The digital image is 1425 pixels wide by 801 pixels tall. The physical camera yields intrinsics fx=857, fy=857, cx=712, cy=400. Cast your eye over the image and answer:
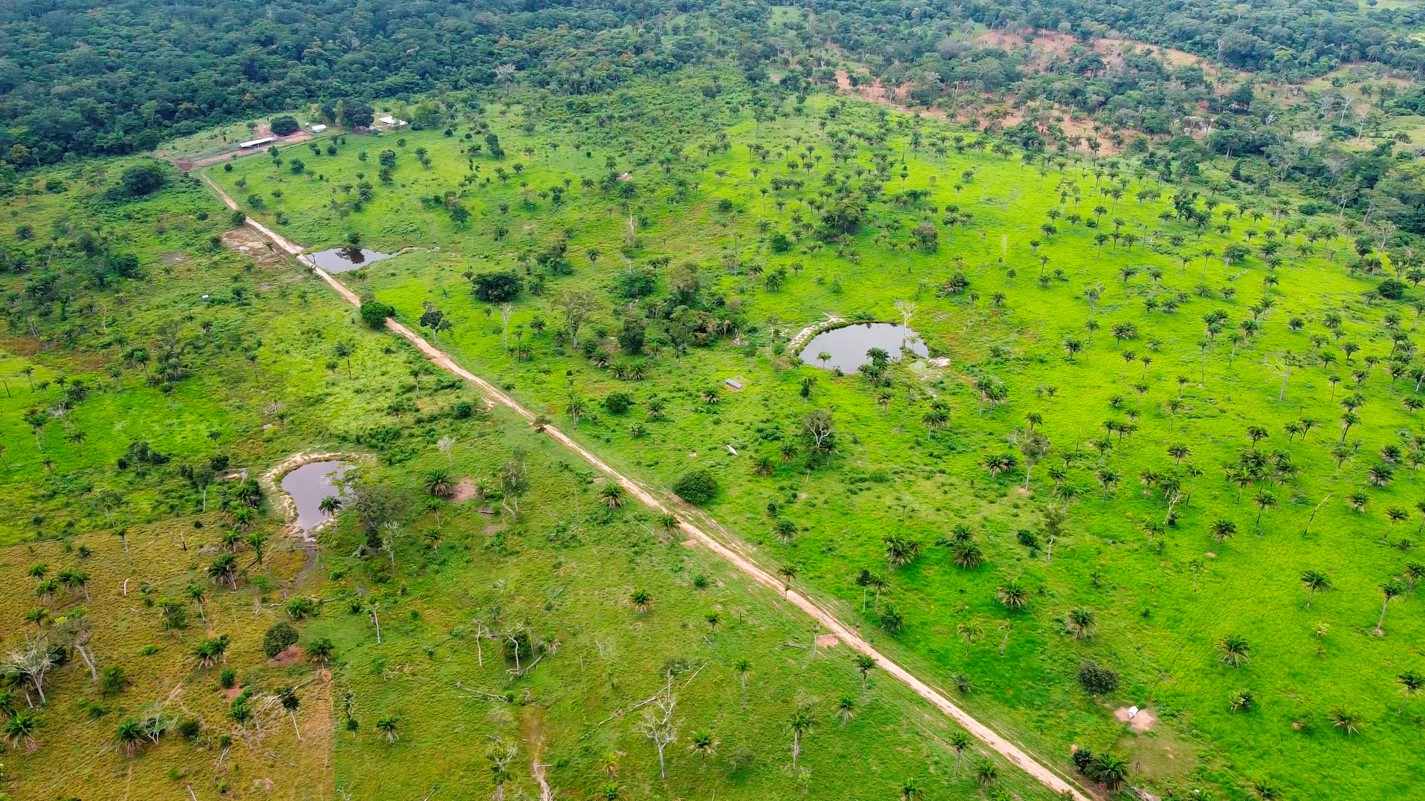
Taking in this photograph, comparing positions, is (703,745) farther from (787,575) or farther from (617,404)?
(617,404)

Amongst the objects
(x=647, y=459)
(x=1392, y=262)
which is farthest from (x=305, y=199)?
(x=1392, y=262)

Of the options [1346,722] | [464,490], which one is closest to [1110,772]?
[1346,722]

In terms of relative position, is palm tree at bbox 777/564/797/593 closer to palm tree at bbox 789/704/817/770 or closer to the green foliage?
palm tree at bbox 789/704/817/770

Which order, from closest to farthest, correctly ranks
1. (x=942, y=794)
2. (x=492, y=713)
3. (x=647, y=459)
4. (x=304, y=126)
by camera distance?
(x=942, y=794)
(x=492, y=713)
(x=647, y=459)
(x=304, y=126)

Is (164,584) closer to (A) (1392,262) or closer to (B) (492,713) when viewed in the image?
(B) (492,713)

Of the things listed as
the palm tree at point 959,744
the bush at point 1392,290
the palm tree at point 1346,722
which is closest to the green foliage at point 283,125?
the palm tree at point 959,744
